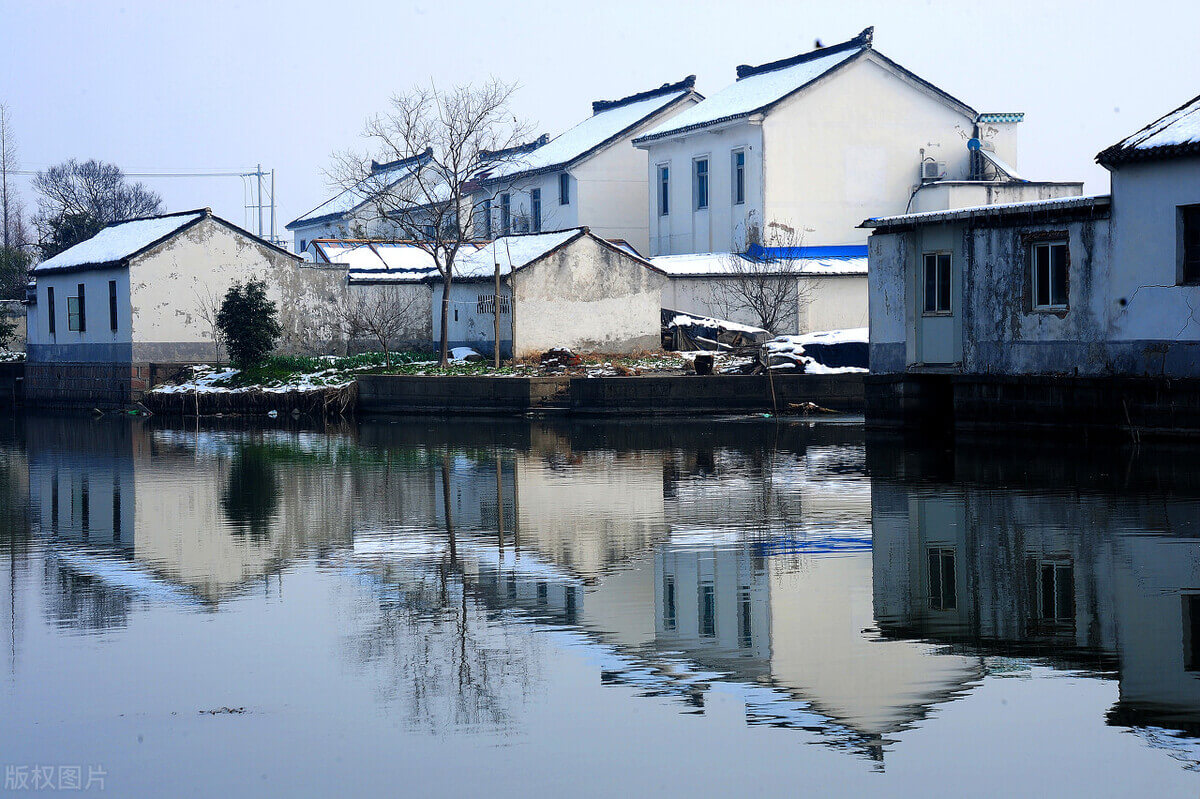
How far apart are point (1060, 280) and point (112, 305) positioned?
27.8 metres

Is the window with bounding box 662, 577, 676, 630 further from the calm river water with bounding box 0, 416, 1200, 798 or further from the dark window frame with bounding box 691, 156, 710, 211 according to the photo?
the dark window frame with bounding box 691, 156, 710, 211

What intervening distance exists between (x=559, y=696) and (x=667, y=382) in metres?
24.7

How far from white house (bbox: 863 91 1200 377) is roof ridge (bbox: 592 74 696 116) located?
28610mm

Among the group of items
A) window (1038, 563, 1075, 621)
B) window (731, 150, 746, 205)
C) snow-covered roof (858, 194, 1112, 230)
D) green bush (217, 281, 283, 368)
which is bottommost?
window (1038, 563, 1075, 621)

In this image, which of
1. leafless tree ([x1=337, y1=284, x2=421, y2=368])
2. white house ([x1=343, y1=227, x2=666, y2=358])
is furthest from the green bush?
white house ([x1=343, y1=227, x2=666, y2=358])

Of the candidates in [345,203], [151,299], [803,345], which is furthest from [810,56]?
[345,203]

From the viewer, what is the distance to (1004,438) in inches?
925

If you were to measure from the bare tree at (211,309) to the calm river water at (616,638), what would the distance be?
23695mm

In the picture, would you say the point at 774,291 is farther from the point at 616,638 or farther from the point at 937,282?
the point at 616,638

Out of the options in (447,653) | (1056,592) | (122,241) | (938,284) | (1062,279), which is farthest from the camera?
(122,241)

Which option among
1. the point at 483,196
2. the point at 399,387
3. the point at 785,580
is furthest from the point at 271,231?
the point at 785,580

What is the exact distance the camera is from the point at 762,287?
40375mm

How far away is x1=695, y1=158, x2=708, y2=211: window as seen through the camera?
48312 mm

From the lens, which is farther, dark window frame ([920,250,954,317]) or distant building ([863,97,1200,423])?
dark window frame ([920,250,954,317])
